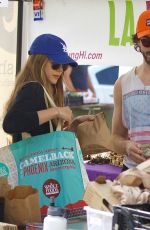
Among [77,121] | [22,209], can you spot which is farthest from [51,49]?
[22,209]

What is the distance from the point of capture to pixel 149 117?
2318 mm

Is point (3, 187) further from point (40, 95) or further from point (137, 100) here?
point (137, 100)

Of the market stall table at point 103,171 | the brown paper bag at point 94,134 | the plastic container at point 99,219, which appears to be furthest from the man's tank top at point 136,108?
the plastic container at point 99,219

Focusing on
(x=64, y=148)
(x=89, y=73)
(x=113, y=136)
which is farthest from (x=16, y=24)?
(x=89, y=73)

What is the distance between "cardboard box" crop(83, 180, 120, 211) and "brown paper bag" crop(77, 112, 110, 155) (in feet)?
2.90

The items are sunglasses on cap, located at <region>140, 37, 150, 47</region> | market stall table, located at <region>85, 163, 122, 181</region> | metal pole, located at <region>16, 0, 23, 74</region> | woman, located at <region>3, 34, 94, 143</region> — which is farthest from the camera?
metal pole, located at <region>16, 0, 23, 74</region>

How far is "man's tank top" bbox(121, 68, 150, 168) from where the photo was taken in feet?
7.61

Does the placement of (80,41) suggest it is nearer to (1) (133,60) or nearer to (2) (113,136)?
(1) (133,60)

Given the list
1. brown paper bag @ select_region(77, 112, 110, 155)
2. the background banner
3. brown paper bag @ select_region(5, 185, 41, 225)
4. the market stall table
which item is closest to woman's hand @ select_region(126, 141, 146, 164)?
brown paper bag @ select_region(77, 112, 110, 155)

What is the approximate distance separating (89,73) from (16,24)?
2500 mm

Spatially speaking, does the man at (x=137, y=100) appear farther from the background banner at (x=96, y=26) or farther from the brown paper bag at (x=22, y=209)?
the background banner at (x=96, y=26)

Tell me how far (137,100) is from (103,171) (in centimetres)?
83

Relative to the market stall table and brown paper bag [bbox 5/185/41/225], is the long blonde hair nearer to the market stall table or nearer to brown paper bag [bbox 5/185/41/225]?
brown paper bag [bbox 5/185/41/225]

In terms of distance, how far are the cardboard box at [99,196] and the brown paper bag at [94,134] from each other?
2.90ft
